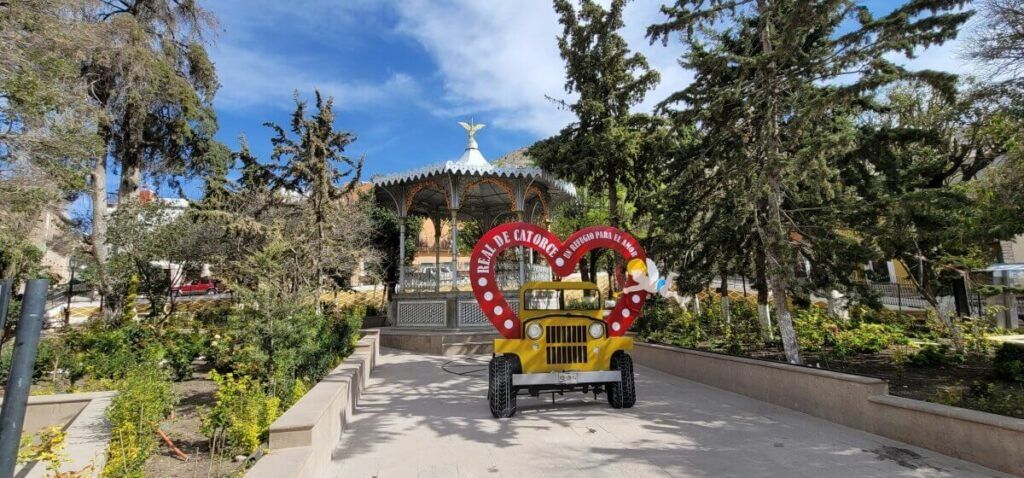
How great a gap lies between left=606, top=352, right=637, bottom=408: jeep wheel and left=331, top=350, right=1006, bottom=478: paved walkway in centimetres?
15

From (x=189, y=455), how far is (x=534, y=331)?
4.53m

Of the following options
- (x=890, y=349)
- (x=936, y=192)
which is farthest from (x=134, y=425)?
(x=890, y=349)

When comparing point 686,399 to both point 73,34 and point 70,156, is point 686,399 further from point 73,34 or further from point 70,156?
point 73,34

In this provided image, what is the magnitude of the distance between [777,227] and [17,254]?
51.9 feet

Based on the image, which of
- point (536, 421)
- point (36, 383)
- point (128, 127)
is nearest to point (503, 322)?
point (536, 421)

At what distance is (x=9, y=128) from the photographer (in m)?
9.95

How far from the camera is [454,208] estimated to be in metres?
16.8

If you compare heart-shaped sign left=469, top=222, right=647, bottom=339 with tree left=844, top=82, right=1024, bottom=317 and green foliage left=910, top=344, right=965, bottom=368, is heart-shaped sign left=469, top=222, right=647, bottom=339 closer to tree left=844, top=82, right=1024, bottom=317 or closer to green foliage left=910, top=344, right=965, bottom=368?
tree left=844, top=82, right=1024, bottom=317

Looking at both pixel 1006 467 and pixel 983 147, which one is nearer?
pixel 1006 467

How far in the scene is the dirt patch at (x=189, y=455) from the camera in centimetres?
448

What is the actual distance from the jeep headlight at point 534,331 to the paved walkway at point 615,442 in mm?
1178

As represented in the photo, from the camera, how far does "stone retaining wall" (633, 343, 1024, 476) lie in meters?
4.65

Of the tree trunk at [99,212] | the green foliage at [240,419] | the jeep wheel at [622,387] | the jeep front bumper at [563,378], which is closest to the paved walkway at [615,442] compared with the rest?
the jeep wheel at [622,387]

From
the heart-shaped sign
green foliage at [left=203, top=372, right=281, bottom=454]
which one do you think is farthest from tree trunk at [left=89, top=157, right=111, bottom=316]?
the heart-shaped sign
